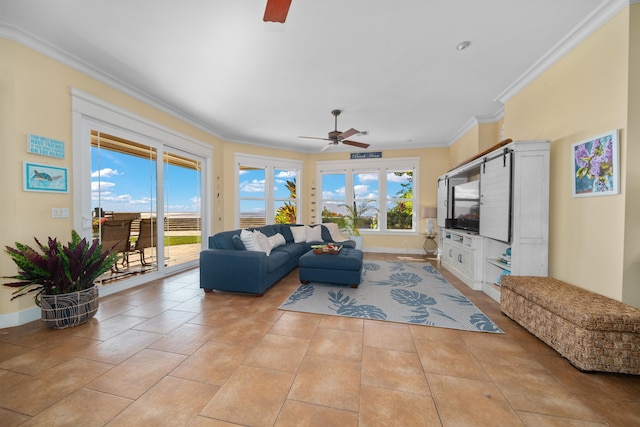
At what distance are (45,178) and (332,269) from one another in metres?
3.55

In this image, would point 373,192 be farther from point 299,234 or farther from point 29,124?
point 29,124

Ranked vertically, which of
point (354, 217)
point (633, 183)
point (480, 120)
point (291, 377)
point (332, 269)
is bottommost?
point (291, 377)

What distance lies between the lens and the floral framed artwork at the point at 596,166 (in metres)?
2.12

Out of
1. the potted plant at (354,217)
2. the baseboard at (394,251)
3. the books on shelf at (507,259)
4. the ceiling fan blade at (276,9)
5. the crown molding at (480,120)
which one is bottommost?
the baseboard at (394,251)

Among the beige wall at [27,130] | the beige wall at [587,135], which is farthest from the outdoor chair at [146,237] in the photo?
the beige wall at [587,135]

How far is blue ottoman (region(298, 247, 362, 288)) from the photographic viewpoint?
3.63 metres

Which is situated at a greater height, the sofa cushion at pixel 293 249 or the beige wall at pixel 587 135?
the beige wall at pixel 587 135

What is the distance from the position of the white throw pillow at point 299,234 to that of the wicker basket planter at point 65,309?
11.2ft

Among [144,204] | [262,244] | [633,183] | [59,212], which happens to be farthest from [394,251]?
[59,212]

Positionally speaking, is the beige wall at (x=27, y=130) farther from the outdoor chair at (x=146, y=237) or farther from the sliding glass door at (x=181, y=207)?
the sliding glass door at (x=181, y=207)

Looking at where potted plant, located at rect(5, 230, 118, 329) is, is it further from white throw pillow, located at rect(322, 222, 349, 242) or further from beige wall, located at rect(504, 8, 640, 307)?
beige wall, located at rect(504, 8, 640, 307)

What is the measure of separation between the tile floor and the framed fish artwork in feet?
4.74

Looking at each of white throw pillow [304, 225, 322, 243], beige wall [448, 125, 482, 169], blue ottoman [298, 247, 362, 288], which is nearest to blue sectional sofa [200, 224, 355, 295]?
blue ottoman [298, 247, 362, 288]

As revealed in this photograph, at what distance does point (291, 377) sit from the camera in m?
1.77
